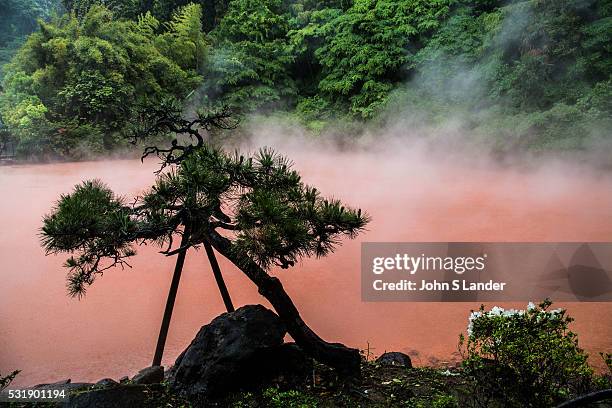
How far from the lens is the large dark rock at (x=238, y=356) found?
166 centimetres

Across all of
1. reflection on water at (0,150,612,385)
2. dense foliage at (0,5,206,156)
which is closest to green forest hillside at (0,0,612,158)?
dense foliage at (0,5,206,156)

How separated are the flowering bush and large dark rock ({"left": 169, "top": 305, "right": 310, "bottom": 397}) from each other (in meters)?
0.64

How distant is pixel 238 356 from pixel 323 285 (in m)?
2.02

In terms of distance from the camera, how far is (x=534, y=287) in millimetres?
3441

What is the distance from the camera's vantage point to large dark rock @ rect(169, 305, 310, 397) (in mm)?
1659

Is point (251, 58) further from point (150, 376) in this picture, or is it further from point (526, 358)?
point (526, 358)

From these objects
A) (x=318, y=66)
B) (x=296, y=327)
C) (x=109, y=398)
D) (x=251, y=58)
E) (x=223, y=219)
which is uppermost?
(x=318, y=66)

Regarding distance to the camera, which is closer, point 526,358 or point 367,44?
point 526,358

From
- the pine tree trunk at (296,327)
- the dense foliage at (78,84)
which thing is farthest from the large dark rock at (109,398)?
the dense foliage at (78,84)

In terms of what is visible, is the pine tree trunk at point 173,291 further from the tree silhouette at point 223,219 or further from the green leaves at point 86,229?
the green leaves at point 86,229

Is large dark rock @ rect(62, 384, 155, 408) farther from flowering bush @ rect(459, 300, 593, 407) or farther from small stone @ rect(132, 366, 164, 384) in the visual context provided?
flowering bush @ rect(459, 300, 593, 407)

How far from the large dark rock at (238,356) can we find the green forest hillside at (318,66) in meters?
6.65

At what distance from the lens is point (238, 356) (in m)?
1.67

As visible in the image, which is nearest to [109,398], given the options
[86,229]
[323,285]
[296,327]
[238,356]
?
[238,356]
